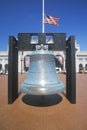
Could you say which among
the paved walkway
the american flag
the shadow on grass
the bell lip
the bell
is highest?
the american flag

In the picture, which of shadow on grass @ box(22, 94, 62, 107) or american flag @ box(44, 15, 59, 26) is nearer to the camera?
shadow on grass @ box(22, 94, 62, 107)

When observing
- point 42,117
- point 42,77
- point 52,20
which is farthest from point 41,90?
point 52,20

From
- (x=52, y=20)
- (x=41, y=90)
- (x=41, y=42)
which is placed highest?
(x=52, y=20)

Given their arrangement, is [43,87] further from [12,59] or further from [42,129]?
[12,59]

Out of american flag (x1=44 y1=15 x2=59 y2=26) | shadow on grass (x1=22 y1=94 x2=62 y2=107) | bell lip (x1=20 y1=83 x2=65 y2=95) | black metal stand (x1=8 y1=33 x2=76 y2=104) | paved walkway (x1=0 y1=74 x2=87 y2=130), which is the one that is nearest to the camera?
paved walkway (x1=0 y1=74 x2=87 y2=130)

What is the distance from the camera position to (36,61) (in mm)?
4418

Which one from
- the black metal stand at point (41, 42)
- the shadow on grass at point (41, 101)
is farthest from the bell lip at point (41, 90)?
the black metal stand at point (41, 42)

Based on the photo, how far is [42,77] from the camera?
415 centimetres

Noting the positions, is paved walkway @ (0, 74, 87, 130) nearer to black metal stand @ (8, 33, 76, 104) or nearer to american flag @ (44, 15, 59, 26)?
black metal stand @ (8, 33, 76, 104)

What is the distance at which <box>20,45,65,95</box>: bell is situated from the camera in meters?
3.86

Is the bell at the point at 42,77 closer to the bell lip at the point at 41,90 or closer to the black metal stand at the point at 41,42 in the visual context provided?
the bell lip at the point at 41,90

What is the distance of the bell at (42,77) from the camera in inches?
152

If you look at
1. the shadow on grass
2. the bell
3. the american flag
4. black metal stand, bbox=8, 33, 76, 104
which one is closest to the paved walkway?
the shadow on grass

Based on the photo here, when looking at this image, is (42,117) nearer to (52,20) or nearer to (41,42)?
(41,42)
